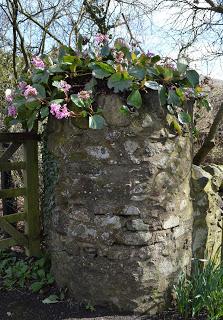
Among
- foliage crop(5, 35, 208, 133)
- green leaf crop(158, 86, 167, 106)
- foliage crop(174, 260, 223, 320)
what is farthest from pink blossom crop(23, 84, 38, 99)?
foliage crop(174, 260, 223, 320)

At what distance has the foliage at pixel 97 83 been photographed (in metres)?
2.92

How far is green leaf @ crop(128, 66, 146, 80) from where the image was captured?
295 centimetres

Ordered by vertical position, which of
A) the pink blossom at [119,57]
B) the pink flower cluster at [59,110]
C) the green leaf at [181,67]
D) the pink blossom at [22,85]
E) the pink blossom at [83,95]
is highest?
the pink blossom at [119,57]

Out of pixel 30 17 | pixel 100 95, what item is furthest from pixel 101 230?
pixel 30 17

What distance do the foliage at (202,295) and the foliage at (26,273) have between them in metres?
1.14

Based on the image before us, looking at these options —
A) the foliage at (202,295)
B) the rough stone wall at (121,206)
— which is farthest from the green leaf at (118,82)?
the foliage at (202,295)

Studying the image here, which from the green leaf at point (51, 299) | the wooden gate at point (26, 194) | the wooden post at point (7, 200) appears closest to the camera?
the green leaf at point (51, 299)

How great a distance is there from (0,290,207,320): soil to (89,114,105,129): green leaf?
145 cm

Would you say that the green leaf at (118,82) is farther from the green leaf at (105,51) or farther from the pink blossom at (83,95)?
the green leaf at (105,51)

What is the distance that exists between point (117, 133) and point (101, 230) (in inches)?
30.0

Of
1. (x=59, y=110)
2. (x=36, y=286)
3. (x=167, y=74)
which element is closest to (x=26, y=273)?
(x=36, y=286)

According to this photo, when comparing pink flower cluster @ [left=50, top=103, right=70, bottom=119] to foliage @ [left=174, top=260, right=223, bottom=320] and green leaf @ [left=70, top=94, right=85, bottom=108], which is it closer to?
green leaf @ [left=70, top=94, right=85, bottom=108]

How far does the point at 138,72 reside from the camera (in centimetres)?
296

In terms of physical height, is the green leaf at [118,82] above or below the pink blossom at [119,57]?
below
